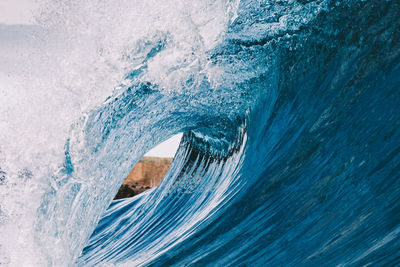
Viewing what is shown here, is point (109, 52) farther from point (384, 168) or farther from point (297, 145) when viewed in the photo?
point (384, 168)

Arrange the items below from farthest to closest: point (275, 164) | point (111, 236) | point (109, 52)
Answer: point (111, 236) < point (275, 164) < point (109, 52)

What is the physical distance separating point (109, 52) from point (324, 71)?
612 millimetres

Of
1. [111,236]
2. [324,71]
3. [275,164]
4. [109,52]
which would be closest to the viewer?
[109,52]

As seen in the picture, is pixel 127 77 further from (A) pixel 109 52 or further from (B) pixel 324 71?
(B) pixel 324 71

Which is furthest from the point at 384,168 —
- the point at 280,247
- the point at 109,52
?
the point at 109,52

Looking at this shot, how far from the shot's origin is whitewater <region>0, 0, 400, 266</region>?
983 millimetres

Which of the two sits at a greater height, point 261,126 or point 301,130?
point 261,126

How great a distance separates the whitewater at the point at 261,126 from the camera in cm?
98

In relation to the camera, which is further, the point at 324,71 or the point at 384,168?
the point at 324,71

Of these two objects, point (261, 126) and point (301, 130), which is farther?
point (261, 126)

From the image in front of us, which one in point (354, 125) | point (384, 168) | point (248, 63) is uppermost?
point (248, 63)

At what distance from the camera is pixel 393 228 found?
101cm

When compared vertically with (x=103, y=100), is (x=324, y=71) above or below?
above

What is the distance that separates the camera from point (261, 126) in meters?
1.43
